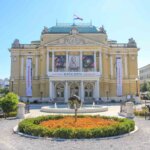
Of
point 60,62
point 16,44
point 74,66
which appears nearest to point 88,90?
point 74,66

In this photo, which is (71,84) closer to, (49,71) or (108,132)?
(49,71)

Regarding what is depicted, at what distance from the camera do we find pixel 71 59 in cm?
5228

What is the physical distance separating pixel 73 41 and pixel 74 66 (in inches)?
220

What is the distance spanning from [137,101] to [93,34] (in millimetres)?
18148

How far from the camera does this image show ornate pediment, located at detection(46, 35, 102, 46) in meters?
51.9

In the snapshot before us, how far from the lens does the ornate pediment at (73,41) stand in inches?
2045

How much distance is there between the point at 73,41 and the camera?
2063 inches

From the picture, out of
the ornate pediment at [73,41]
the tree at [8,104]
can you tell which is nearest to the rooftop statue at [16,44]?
the ornate pediment at [73,41]

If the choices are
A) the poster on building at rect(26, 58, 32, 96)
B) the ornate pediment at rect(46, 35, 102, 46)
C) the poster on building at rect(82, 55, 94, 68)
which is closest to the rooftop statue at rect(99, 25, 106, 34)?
the ornate pediment at rect(46, 35, 102, 46)

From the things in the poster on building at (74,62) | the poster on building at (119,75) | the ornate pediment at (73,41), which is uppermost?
the ornate pediment at (73,41)

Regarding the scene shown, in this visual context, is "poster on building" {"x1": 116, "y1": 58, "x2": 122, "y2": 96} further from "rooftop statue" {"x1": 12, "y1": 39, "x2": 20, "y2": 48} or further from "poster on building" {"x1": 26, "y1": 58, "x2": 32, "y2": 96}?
"rooftop statue" {"x1": 12, "y1": 39, "x2": 20, "y2": 48}

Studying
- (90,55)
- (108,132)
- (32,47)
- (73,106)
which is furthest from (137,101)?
(108,132)

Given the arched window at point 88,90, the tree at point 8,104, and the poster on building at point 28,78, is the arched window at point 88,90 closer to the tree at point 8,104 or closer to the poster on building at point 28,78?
the poster on building at point 28,78

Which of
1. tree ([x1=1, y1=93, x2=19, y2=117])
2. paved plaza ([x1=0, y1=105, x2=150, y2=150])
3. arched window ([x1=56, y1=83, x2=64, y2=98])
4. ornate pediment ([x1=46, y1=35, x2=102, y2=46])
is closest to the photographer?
paved plaza ([x1=0, y1=105, x2=150, y2=150])
